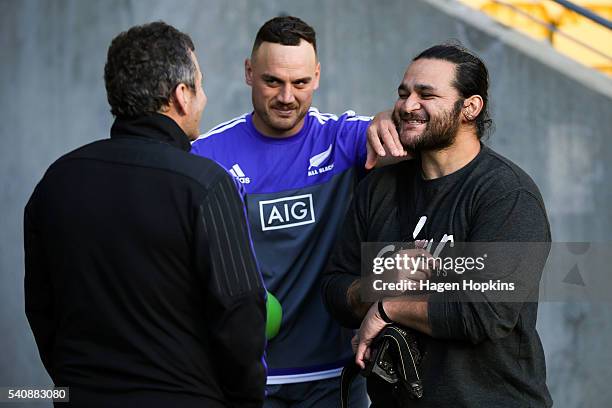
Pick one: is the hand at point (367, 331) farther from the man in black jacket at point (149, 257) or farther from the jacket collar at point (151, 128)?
the jacket collar at point (151, 128)

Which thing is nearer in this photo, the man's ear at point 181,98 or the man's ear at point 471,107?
the man's ear at point 181,98

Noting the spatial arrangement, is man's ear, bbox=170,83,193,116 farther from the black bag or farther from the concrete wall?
the concrete wall

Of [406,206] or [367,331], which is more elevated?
[406,206]

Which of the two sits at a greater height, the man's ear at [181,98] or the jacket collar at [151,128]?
the man's ear at [181,98]

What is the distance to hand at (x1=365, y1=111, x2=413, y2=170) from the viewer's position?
296 cm

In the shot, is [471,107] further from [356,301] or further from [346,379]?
[346,379]

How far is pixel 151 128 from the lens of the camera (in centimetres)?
229

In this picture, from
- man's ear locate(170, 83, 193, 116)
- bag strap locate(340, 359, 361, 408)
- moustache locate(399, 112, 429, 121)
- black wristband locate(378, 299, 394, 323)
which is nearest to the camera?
man's ear locate(170, 83, 193, 116)

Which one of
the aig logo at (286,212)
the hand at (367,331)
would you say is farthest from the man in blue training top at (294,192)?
the hand at (367,331)

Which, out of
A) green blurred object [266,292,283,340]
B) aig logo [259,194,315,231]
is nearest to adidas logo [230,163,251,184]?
aig logo [259,194,315,231]

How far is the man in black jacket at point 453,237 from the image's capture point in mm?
2650

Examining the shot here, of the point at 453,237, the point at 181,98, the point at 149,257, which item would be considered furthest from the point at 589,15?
the point at 149,257

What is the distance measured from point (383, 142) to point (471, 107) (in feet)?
0.99

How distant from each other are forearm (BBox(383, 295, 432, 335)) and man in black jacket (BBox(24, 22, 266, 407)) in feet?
1.82
